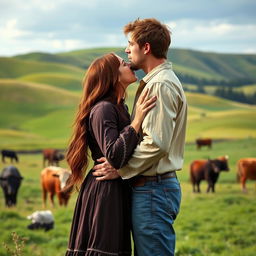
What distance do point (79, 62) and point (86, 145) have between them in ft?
416

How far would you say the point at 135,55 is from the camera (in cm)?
398

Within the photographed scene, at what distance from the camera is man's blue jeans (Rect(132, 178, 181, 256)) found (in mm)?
3826

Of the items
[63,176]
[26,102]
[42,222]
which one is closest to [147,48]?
[42,222]

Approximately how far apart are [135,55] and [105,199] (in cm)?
104

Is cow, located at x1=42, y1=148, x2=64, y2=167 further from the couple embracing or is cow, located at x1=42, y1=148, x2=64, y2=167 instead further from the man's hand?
the man's hand

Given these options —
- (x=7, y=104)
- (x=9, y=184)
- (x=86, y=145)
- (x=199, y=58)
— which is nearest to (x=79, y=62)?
(x=199, y=58)

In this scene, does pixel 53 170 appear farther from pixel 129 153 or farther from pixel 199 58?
pixel 199 58

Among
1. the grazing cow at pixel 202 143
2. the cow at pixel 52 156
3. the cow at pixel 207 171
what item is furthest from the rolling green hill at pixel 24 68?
the cow at pixel 207 171

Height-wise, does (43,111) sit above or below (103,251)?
above

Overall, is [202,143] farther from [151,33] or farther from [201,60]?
[201,60]

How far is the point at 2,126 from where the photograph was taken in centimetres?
Answer: 4241

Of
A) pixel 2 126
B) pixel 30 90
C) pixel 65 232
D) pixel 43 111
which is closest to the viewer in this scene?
pixel 65 232

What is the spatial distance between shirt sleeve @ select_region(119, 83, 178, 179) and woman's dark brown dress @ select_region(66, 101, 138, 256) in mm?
73

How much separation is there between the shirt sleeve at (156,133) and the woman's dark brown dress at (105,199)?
0.07 meters
